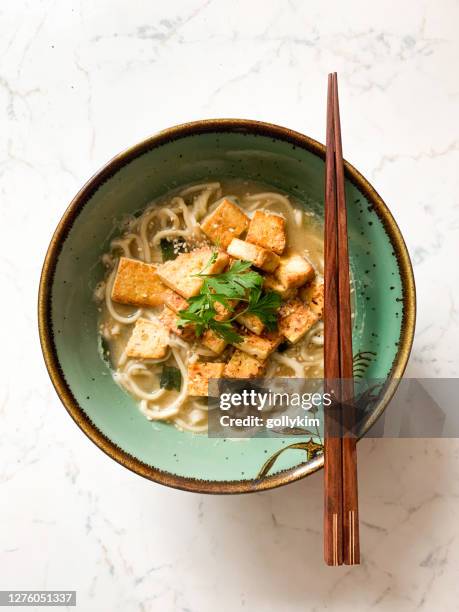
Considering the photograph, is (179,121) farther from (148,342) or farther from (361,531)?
(361,531)

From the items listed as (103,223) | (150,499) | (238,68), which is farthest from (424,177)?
(150,499)

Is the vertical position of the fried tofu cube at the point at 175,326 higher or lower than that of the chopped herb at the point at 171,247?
lower

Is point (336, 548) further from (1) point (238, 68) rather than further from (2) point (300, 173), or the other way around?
(1) point (238, 68)

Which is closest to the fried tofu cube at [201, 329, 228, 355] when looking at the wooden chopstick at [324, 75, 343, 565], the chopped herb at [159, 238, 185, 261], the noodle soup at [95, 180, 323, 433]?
the noodle soup at [95, 180, 323, 433]

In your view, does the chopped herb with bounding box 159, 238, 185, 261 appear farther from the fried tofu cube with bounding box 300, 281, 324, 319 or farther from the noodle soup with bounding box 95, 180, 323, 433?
the fried tofu cube with bounding box 300, 281, 324, 319

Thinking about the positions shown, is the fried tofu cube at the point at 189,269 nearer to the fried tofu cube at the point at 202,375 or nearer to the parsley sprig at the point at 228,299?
the parsley sprig at the point at 228,299

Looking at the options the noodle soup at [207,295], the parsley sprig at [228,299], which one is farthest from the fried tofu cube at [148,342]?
the parsley sprig at [228,299]
